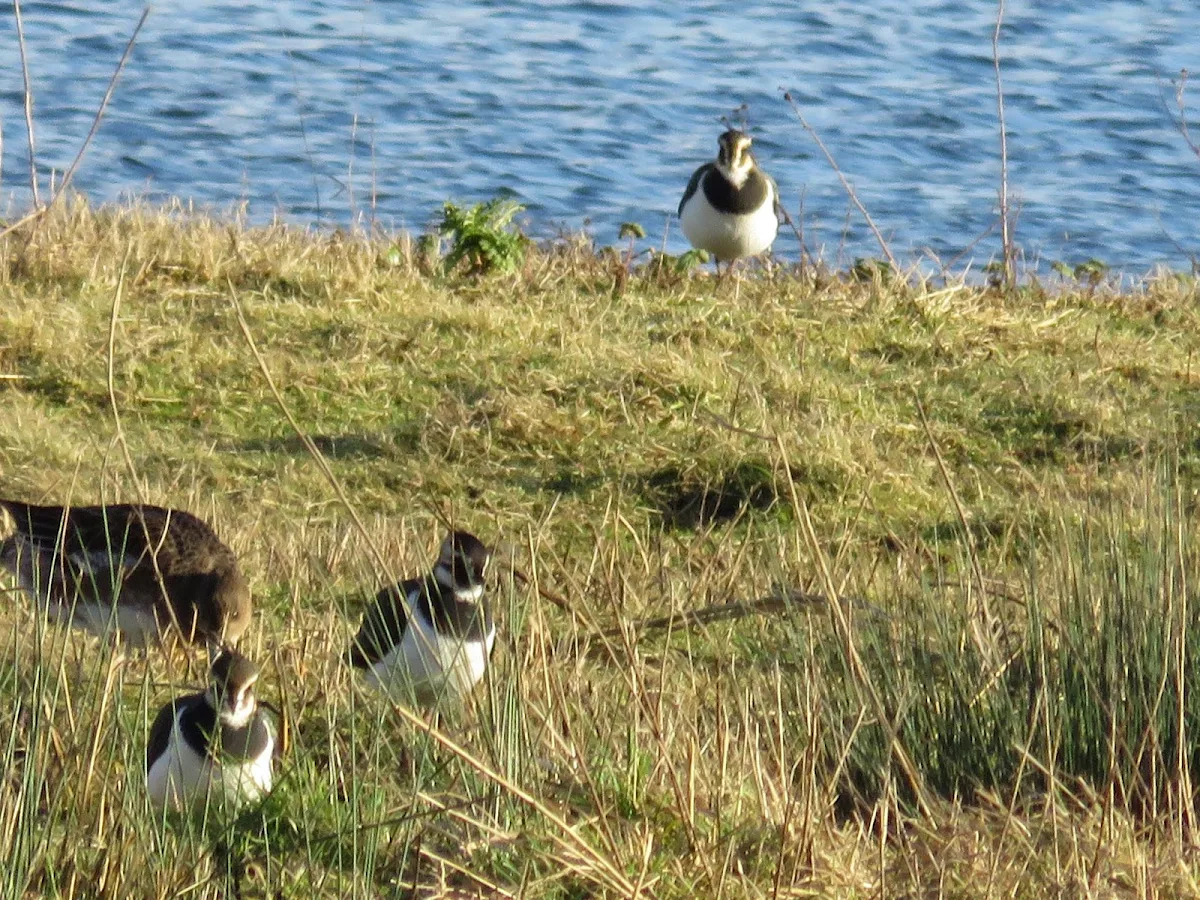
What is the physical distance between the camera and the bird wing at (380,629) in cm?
449

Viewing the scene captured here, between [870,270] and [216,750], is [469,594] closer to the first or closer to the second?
[216,750]

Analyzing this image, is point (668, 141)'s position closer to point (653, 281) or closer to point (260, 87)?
point (260, 87)

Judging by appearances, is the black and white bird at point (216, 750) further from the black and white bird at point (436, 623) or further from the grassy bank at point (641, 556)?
the black and white bird at point (436, 623)

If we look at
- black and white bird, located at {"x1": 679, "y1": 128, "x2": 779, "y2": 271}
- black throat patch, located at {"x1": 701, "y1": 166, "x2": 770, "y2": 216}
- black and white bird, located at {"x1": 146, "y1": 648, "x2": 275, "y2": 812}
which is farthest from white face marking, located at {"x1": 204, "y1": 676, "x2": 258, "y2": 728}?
black throat patch, located at {"x1": 701, "y1": 166, "x2": 770, "y2": 216}

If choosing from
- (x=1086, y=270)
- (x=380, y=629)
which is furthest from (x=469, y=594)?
(x=1086, y=270)

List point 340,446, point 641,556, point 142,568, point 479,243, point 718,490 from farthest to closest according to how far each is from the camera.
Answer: point 479,243, point 340,446, point 718,490, point 641,556, point 142,568

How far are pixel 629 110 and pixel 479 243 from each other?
25.0 ft

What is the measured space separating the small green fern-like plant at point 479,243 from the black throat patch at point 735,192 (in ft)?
3.77

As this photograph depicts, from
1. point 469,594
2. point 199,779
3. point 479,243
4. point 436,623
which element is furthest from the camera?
point 479,243

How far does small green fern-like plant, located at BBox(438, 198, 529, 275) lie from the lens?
872cm

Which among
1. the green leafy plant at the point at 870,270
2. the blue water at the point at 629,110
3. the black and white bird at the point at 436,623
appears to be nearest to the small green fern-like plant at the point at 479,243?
the green leafy plant at the point at 870,270

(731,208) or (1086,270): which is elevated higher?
(731,208)

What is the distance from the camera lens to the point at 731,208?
9.52 m

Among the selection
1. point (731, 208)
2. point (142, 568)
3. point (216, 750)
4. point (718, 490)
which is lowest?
point (731, 208)
